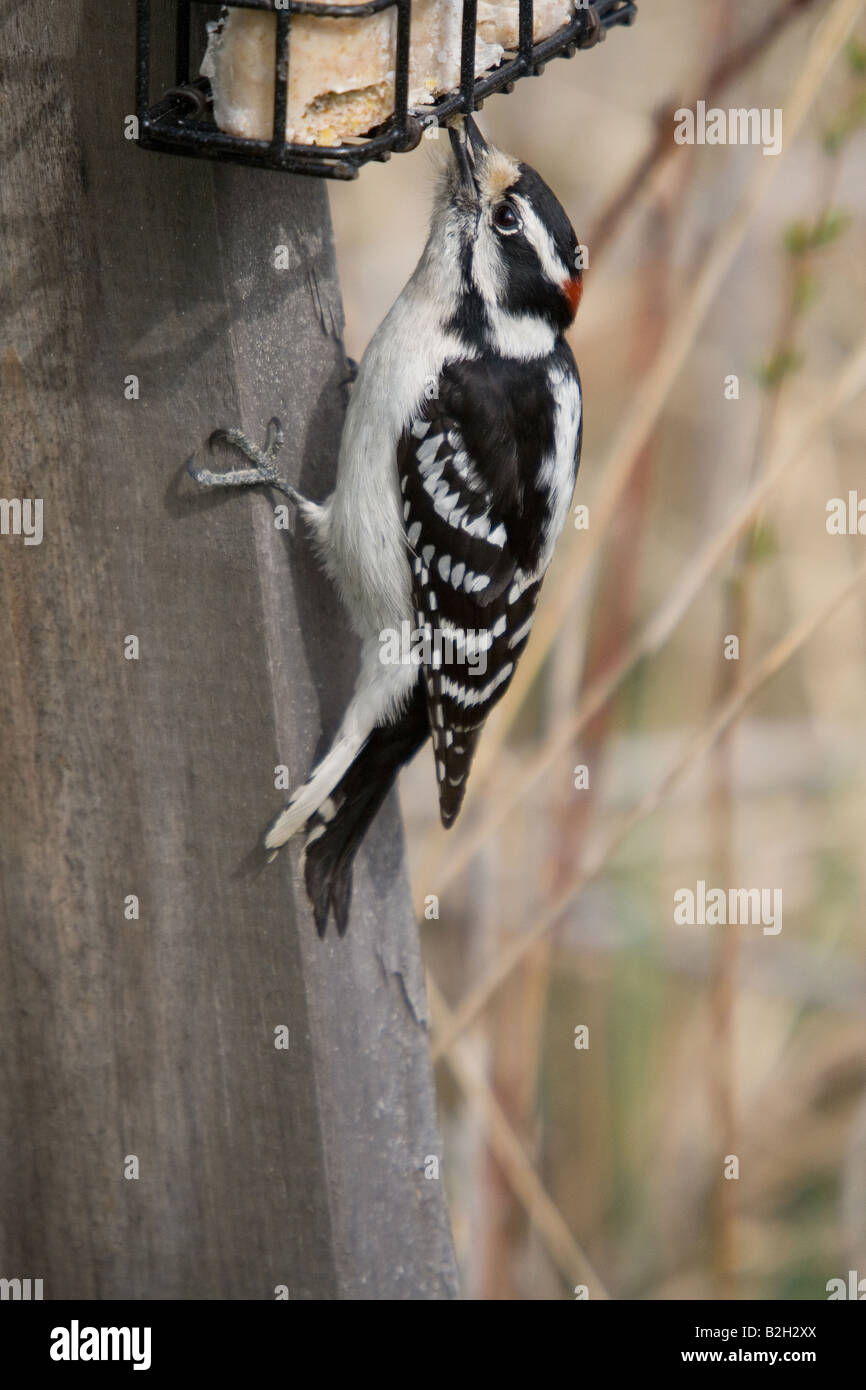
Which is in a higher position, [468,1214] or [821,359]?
[821,359]

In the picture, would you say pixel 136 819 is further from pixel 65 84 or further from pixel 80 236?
pixel 65 84

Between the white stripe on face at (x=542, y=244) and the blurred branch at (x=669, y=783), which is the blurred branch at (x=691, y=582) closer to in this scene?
the blurred branch at (x=669, y=783)

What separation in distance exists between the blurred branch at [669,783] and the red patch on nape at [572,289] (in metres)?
0.73

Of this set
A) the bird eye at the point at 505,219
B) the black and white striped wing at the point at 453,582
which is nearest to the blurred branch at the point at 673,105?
the bird eye at the point at 505,219

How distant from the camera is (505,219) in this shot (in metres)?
2.43

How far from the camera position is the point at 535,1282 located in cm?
341

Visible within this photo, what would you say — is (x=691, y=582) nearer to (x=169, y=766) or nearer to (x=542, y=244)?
(x=542, y=244)

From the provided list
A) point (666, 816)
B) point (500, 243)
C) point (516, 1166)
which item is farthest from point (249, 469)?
point (666, 816)

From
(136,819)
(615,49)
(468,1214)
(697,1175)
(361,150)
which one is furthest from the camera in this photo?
(615,49)

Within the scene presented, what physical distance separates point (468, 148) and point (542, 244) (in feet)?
0.69

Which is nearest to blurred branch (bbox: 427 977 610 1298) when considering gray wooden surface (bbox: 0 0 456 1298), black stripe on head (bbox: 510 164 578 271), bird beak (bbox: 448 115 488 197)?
gray wooden surface (bbox: 0 0 456 1298)
